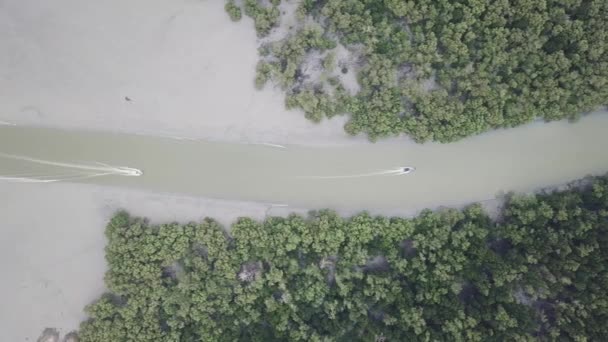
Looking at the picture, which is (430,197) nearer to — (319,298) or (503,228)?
(503,228)

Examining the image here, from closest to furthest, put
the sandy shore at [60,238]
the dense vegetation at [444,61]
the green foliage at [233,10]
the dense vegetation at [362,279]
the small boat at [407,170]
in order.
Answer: the dense vegetation at [362,279]
the dense vegetation at [444,61]
the sandy shore at [60,238]
the green foliage at [233,10]
the small boat at [407,170]

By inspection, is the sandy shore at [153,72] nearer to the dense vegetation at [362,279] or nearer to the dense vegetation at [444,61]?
the dense vegetation at [444,61]

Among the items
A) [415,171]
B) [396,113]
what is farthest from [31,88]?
[415,171]

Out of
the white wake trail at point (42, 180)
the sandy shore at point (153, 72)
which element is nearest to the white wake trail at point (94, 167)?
the white wake trail at point (42, 180)

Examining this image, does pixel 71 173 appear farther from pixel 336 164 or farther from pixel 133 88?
pixel 336 164

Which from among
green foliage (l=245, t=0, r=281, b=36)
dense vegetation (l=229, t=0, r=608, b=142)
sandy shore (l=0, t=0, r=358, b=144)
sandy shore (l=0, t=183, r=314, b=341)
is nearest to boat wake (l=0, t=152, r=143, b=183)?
sandy shore (l=0, t=183, r=314, b=341)

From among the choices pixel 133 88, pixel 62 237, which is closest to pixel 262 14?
pixel 133 88

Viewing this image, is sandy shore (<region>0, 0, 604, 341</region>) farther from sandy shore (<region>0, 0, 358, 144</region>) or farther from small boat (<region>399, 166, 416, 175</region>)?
small boat (<region>399, 166, 416, 175</region>)
